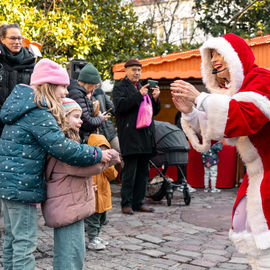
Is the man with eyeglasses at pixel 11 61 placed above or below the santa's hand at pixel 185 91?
above

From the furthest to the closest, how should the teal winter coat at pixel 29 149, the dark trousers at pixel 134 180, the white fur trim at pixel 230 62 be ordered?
the dark trousers at pixel 134 180, the teal winter coat at pixel 29 149, the white fur trim at pixel 230 62

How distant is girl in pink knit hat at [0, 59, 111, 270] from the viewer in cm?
299

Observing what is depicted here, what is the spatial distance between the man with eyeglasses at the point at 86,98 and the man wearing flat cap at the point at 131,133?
1149mm

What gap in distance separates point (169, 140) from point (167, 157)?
0.29 metres

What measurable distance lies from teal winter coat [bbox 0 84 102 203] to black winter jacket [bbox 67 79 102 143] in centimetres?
173

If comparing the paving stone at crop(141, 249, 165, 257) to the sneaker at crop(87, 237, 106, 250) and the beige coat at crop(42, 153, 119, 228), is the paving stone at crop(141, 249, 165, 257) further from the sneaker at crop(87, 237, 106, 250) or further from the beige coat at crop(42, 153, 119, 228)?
the beige coat at crop(42, 153, 119, 228)

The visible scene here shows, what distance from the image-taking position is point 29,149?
3.02 metres

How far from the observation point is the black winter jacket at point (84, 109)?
15.7ft

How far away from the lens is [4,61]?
4.77m

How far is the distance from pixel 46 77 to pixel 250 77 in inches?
55.5

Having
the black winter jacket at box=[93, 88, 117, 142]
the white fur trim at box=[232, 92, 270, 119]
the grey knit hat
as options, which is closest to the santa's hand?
the white fur trim at box=[232, 92, 270, 119]

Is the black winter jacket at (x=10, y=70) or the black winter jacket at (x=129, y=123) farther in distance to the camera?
the black winter jacket at (x=129, y=123)

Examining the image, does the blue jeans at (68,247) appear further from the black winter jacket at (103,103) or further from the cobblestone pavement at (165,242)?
the black winter jacket at (103,103)


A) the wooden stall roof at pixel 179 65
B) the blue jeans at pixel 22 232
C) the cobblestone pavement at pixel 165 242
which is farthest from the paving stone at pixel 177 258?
the wooden stall roof at pixel 179 65
